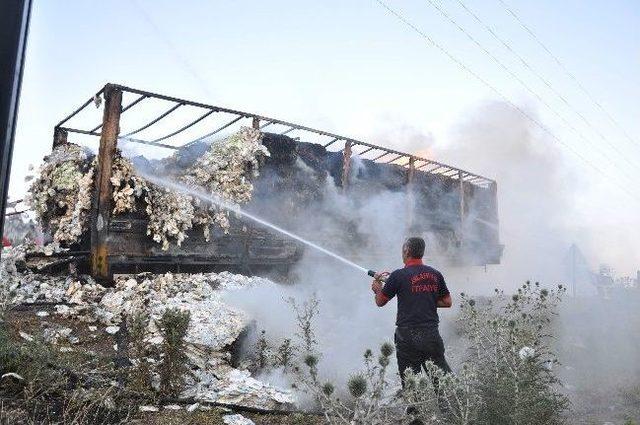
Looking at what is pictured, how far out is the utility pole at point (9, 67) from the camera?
0.72 m

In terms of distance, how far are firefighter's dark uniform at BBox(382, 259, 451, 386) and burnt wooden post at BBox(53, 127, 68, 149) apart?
22.0 feet

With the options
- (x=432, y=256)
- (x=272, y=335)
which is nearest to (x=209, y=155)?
(x=272, y=335)

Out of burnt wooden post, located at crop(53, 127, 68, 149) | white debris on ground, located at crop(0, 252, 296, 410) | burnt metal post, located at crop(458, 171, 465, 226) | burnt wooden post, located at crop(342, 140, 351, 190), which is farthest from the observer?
burnt metal post, located at crop(458, 171, 465, 226)

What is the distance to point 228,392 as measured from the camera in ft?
14.8

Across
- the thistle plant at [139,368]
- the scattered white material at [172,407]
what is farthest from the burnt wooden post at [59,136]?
the scattered white material at [172,407]

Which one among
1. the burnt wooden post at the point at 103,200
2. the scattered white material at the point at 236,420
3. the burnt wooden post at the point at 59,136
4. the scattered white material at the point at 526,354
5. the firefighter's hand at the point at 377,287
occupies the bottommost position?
the scattered white material at the point at 236,420

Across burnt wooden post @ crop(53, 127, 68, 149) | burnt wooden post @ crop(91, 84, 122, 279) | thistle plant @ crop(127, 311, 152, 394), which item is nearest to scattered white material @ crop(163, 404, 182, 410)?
thistle plant @ crop(127, 311, 152, 394)

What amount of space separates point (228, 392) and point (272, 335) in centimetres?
204

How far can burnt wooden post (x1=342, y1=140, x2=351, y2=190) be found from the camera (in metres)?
9.70

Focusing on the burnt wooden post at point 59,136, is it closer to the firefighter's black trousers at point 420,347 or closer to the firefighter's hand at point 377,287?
the firefighter's hand at point 377,287

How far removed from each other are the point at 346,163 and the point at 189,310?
215 inches

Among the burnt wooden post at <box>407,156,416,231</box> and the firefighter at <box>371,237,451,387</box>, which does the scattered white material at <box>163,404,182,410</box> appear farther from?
the burnt wooden post at <box>407,156,416,231</box>

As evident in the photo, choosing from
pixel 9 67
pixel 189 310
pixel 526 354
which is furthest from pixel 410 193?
pixel 9 67

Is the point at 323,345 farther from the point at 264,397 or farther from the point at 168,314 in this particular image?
the point at 168,314
